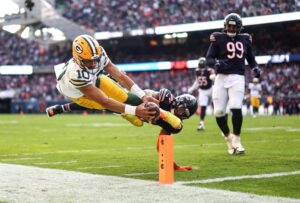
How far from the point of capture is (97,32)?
40469mm

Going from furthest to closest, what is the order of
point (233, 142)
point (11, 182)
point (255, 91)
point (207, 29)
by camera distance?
point (207, 29)
point (255, 91)
point (233, 142)
point (11, 182)

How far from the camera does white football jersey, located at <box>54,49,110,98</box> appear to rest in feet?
18.6

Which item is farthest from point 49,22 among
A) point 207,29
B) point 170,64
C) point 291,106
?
point 291,106

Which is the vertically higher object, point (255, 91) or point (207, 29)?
point (207, 29)

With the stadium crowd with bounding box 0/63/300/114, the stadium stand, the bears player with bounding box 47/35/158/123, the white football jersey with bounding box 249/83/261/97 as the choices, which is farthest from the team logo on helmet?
the stadium stand

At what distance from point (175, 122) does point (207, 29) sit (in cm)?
2792

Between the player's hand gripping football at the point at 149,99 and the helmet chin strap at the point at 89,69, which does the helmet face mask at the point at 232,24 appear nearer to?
the player's hand gripping football at the point at 149,99

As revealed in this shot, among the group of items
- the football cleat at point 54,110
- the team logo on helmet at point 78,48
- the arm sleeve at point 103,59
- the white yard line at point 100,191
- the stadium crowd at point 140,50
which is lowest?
the white yard line at point 100,191

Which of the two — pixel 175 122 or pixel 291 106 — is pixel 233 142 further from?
pixel 291 106

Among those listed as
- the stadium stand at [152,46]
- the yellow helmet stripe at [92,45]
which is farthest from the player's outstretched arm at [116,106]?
the stadium stand at [152,46]

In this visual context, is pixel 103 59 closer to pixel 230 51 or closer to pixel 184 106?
pixel 184 106

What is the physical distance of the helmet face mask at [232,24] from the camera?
7.77m

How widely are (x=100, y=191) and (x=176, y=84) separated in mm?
31973

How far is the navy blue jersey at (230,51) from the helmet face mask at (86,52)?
2.50 meters
